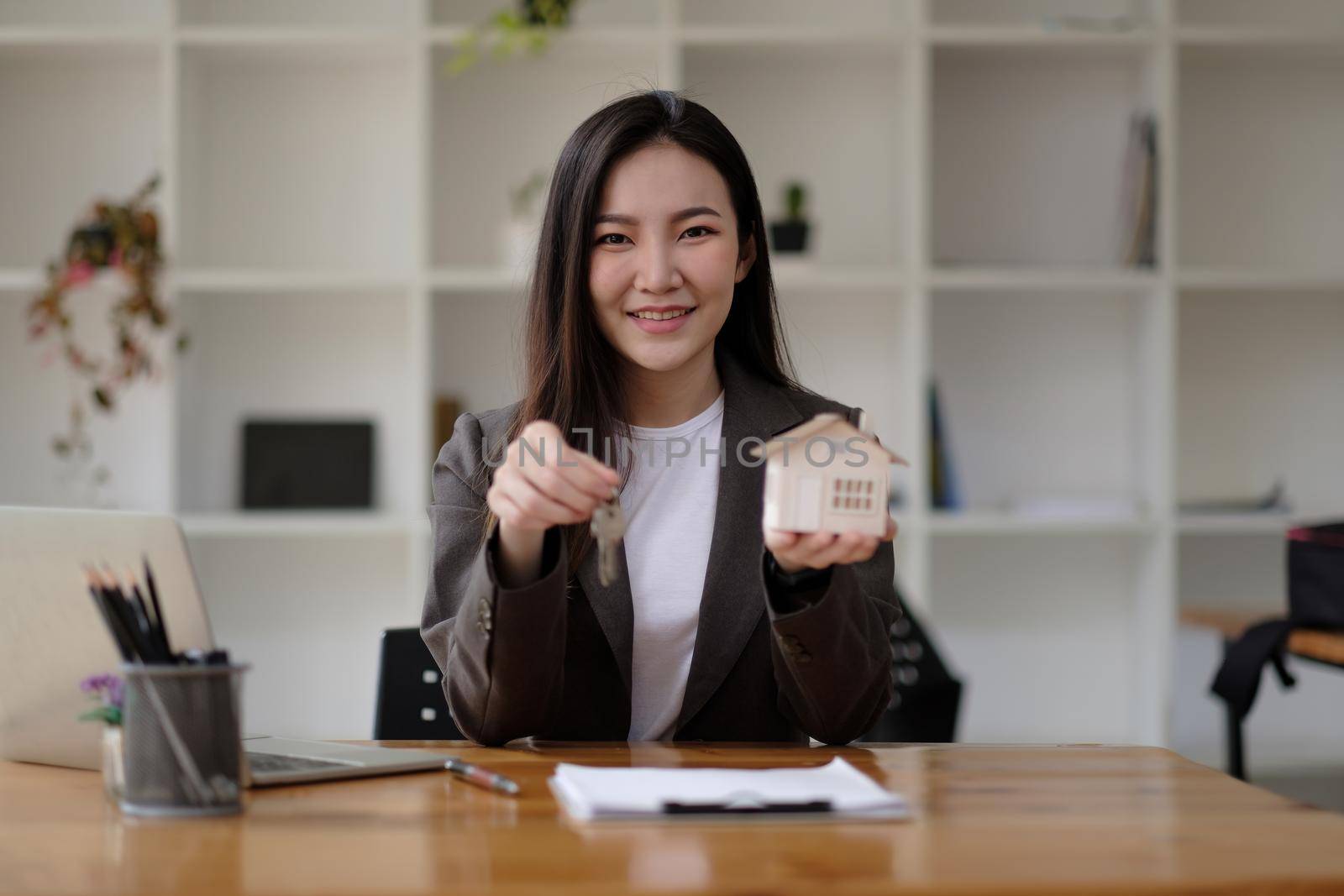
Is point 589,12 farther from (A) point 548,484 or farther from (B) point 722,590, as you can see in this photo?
(A) point 548,484

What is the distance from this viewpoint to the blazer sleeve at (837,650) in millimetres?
1308

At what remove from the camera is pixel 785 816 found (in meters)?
0.99

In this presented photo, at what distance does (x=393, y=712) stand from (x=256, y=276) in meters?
1.82

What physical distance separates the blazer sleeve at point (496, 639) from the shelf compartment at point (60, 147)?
7.80 ft

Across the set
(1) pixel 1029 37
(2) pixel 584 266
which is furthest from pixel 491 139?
(2) pixel 584 266

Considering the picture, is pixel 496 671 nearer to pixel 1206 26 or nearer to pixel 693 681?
pixel 693 681

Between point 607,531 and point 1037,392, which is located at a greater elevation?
point 1037,392

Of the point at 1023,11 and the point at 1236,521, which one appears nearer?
the point at 1236,521

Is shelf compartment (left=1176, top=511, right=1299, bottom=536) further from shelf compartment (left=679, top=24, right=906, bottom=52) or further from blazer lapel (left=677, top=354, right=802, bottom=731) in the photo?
blazer lapel (left=677, top=354, right=802, bottom=731)

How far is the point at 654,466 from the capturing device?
1721mm

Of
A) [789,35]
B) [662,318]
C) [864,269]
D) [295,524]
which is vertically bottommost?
[295,524]

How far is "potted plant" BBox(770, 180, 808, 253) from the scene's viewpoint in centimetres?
320

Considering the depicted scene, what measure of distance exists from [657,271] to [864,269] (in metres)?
1.83

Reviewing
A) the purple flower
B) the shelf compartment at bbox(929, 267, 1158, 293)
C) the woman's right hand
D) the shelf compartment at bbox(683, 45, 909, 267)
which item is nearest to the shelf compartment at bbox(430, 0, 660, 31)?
the shelf compartment at bbox(683, 45, 909, 267)
